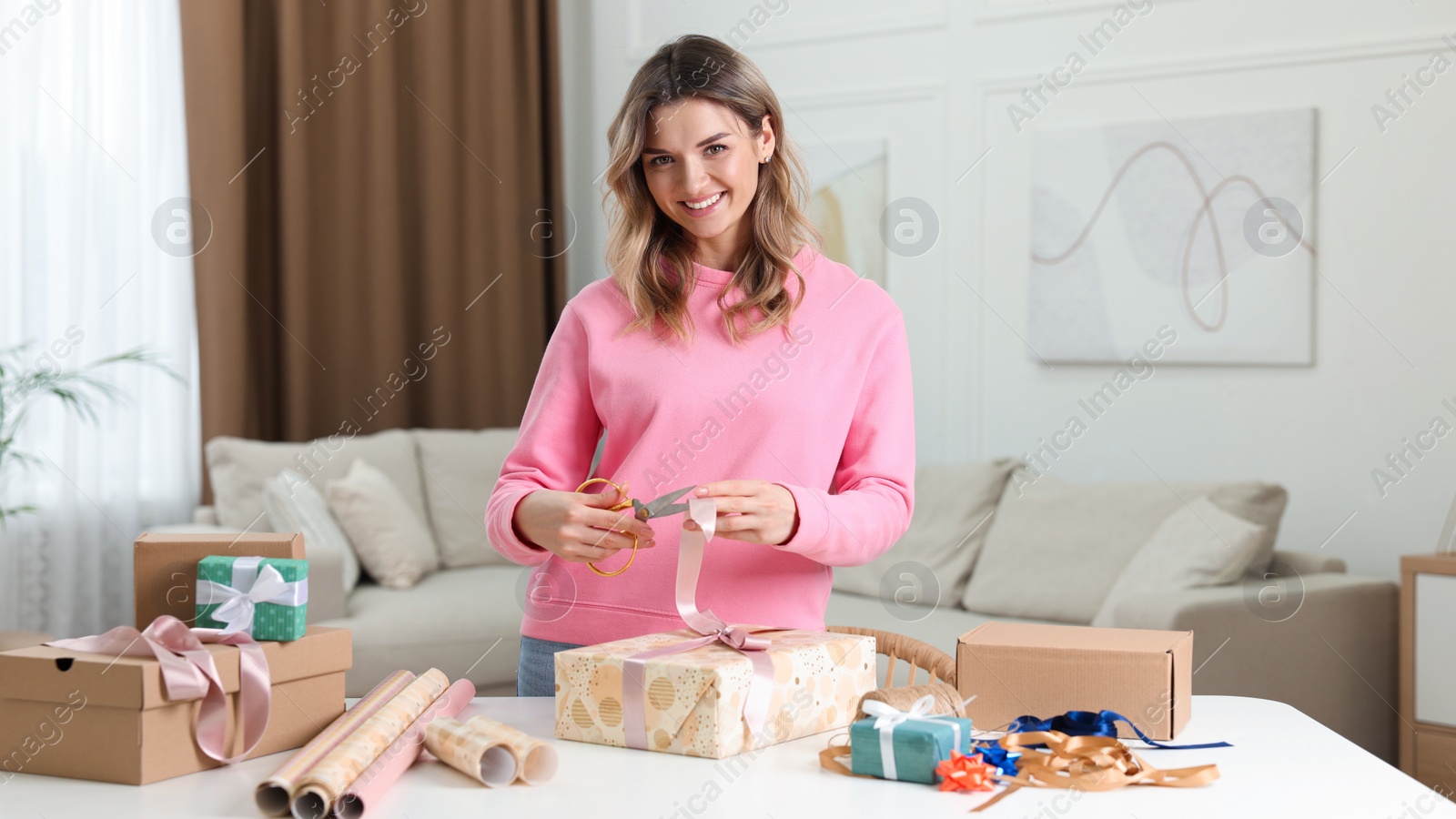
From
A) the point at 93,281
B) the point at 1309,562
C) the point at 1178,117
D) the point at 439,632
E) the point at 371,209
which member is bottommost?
the point at 439,632

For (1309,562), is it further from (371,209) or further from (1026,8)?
(371,209)

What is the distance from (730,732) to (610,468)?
1.65 ft

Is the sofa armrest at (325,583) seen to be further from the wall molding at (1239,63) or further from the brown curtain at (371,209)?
the wall molding at (1239,63)

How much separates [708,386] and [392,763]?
1.96ft

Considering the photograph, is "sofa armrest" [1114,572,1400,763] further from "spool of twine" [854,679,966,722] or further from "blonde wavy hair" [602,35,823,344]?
"spool of twine" [854,679,966,722]

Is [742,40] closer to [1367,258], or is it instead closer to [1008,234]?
[1008,234]

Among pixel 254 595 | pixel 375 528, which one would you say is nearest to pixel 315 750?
pixel 254 595

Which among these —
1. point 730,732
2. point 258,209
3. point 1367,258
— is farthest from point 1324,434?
point 258,209

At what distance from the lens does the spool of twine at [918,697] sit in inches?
43.4

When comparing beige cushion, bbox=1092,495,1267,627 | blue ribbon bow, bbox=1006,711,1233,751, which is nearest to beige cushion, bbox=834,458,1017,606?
beige cushion, bbox=1092,495,1267,627

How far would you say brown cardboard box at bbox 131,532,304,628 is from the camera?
114 cm

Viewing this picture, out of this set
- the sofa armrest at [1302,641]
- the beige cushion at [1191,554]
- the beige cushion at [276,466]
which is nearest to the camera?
the sofa armrest at [1302,641]

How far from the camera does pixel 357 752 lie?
0.96 metres

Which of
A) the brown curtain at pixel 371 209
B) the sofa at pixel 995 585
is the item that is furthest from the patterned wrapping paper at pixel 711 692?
the brown curtain at pixel 371 209
